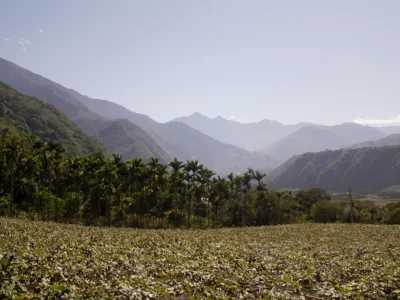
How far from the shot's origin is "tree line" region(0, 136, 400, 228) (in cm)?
6209

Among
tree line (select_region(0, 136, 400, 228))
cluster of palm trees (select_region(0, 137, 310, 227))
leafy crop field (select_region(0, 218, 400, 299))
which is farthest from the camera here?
tree line (select_region(0, 136, 400, 228))

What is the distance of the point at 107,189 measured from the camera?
71.7 meters

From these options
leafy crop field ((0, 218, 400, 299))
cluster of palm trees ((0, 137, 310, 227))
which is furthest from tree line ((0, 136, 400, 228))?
leafy crop field ((0, 218, 400, 299))

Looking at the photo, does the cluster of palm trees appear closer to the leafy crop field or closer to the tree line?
the tree line

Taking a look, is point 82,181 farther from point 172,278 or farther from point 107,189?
point 172,278

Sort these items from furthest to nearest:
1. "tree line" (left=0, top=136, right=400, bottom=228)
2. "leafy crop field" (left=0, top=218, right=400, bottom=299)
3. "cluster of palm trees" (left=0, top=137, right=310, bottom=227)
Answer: "tree line" (left=0, top=136, right=400, bottom=228), "cluster of palm trees" (left=0, top=137, right=310, bottom=227), "leafy crop field" (left=0, top=218, right=400, bottom=299)

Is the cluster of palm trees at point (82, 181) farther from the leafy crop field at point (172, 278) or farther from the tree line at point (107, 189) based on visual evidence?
the leafy crop field at point (172, 278)

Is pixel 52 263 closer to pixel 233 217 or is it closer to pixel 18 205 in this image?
pixel 18 205

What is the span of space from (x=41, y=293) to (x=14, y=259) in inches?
134

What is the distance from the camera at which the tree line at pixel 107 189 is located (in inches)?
2445

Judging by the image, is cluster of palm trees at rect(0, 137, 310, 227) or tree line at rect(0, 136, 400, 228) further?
tree line at rect(0, 136, 400, 228)

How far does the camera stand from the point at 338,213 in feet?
340

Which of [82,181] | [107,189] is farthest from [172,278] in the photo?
[82,181]

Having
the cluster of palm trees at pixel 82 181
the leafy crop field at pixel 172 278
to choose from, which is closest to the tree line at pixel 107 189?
the cluster of palm trees at pixel 82 181
